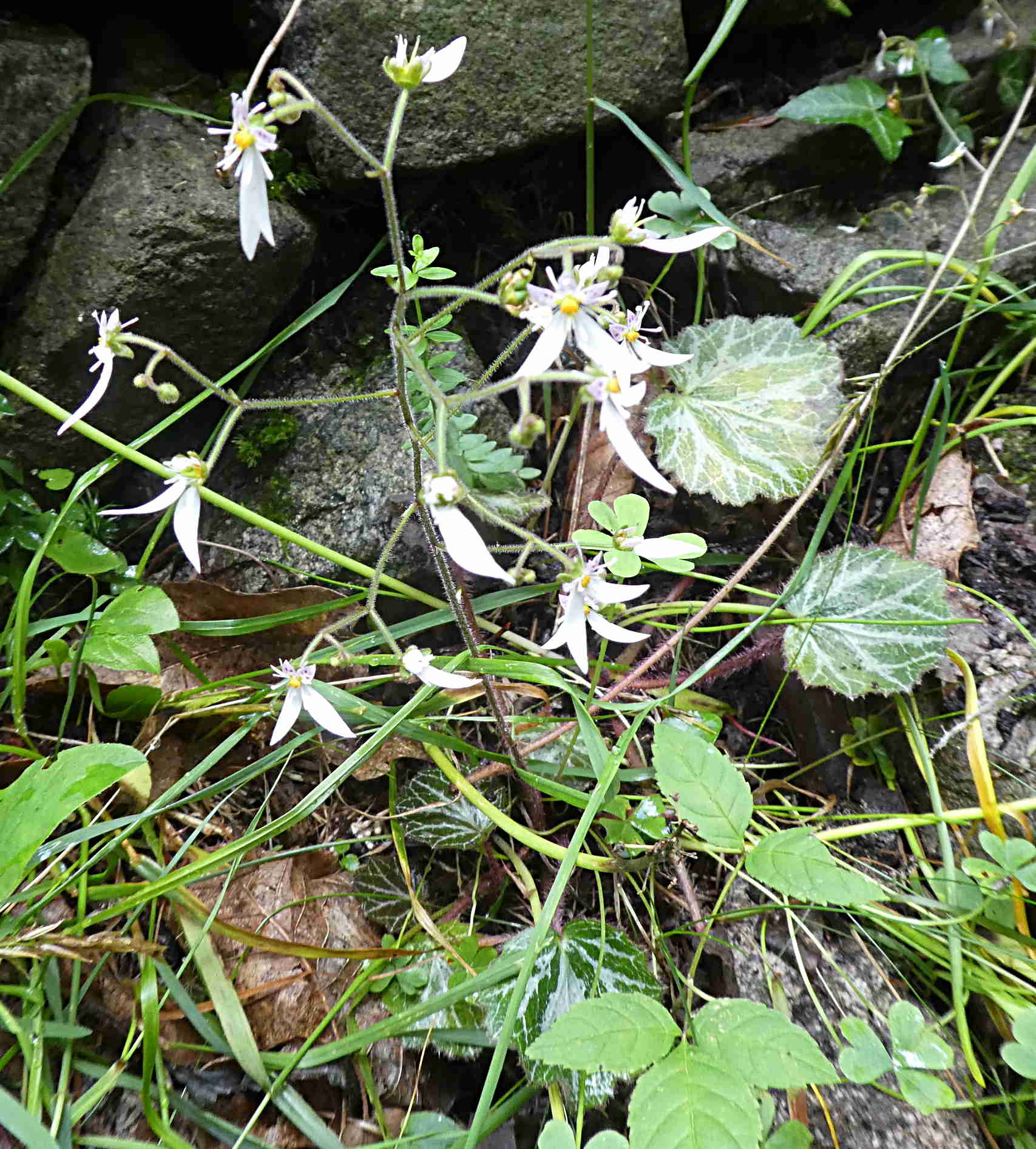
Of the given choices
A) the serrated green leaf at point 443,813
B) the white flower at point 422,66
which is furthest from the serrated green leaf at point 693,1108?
the white flower at point 422,66

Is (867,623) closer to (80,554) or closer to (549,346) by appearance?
(549,346)

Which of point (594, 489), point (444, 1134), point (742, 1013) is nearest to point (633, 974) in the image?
point (742, 1013)

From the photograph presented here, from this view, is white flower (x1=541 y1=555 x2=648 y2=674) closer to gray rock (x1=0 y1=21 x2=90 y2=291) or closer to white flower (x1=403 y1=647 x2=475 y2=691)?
white flower (x1=403 y1=647 x2=475 y2=691)

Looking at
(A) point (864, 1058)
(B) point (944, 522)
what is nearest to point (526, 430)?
(A) point (864, 1058)

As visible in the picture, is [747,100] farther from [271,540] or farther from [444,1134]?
[444,1134]

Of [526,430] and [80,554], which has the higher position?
[526,430]

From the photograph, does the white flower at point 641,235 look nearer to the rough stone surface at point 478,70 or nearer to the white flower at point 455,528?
the white flower at point 455,528
